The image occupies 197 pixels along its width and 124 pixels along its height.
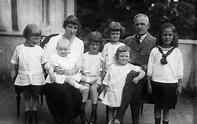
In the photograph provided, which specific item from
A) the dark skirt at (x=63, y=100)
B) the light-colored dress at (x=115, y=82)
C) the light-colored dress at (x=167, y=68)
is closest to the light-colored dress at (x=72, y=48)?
the dark skirt at (x=63, y=100)

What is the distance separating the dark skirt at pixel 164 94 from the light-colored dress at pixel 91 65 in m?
0.81

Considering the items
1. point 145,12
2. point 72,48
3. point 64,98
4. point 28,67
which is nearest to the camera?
point 64,98

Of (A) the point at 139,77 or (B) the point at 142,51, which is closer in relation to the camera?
(A) the point at 139,77

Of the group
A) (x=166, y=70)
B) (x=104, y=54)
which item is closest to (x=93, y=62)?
(x=104, y=54)

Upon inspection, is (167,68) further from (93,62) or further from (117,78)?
(93,62)

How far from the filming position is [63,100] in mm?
3471

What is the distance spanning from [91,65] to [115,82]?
0.52 m

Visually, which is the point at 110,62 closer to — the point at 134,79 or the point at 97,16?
the point at 134,79

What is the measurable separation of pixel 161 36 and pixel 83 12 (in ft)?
19.5

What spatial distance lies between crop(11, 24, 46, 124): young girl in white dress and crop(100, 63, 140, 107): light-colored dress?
3.07 feet

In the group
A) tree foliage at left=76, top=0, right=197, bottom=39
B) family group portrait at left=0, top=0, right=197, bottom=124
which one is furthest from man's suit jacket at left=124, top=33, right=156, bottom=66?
tree foliage at left=76, top=0, right=197, bottom=39

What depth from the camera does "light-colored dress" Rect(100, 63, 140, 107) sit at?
3.35m

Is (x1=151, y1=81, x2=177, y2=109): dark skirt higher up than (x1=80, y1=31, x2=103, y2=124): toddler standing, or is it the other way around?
(x1=80, y1=31, x2=103, y2=124): toddler standing

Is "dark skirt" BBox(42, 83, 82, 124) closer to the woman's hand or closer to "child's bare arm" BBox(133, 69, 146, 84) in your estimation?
the woman's hand
